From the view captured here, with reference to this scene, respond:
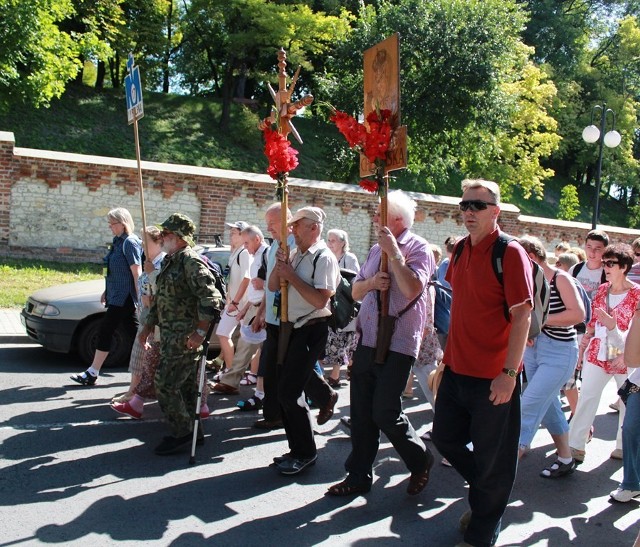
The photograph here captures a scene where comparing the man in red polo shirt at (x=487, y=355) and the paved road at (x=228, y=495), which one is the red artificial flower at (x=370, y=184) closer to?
the man in red polo shirt at (x=487, y=355)

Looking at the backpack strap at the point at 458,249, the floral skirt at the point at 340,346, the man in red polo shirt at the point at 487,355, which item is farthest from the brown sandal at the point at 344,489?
the floral skirt at the point at 340,346

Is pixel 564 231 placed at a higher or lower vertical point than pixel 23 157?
lower

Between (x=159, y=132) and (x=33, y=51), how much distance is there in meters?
9.81

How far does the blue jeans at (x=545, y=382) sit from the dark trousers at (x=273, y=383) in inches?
63.0

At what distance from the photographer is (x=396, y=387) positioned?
14.9 ft

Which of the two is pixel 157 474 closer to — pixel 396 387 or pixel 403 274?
pixel 396 387

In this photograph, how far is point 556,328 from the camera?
5531mm

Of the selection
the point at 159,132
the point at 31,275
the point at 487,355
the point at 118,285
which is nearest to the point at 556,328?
A: the point at 487,355

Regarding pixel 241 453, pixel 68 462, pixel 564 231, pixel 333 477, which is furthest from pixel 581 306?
pixel 564 231

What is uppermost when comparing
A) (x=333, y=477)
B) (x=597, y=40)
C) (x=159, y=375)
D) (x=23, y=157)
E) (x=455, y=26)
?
(x=597, y=40)

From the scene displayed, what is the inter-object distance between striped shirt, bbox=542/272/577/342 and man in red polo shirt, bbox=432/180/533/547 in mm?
1536

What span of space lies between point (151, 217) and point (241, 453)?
10.3 meters

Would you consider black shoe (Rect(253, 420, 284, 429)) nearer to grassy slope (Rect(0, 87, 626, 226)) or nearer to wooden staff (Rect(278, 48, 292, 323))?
wooden staff (Rect(278, 48, 292, 323))

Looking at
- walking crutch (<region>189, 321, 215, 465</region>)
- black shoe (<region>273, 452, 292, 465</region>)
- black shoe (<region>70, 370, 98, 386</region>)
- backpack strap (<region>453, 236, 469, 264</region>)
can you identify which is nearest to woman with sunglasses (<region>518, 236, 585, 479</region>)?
backpack strap (<region>453, 236, 469, 264</region>)
